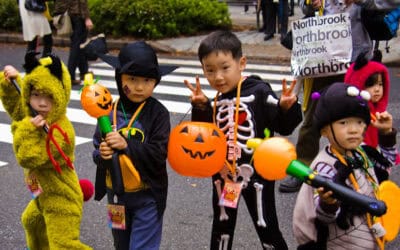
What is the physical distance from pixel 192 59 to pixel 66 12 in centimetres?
346

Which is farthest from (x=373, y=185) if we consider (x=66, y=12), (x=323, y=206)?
(x=66, y=12)

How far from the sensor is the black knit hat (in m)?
2.53

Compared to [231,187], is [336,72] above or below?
above

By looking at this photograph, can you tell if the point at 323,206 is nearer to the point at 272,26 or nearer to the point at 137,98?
the point at 137,98

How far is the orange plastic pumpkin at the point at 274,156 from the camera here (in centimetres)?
238

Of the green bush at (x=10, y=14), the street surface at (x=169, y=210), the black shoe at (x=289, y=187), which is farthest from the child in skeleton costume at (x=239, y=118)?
the green bush at (x=10, y=14)

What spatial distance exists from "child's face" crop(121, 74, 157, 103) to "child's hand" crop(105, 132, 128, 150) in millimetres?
297

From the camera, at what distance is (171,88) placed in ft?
29.0

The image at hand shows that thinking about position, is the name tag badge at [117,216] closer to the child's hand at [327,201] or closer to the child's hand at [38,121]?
the child's hand at [38,121]

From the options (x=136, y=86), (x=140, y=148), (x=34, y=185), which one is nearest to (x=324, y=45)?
(x=136, y=86)

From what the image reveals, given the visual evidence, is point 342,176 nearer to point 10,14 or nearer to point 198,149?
point 198,149

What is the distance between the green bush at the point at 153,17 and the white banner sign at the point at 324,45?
356 inches

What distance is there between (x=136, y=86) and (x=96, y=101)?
277 millimetres

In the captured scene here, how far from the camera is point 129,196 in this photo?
297 cm
